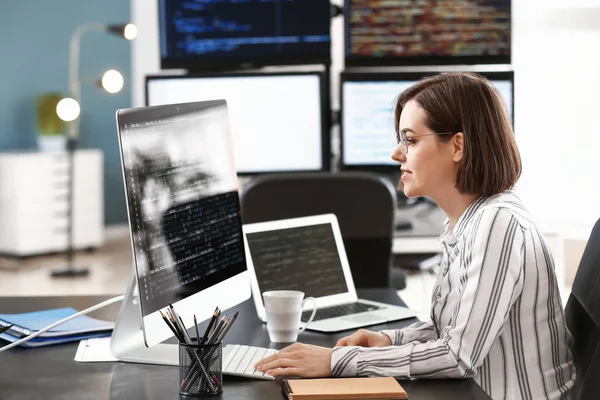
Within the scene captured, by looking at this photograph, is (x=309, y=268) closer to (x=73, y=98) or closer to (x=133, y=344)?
(x=133, y=344)

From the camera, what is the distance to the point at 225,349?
1.46m

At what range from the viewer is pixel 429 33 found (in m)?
3.52

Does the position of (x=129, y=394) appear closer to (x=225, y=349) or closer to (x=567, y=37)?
(x=225, y=349)

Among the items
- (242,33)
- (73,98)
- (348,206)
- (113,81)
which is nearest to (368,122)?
(242,33)

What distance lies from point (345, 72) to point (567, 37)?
6.00ft

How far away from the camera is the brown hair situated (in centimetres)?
144

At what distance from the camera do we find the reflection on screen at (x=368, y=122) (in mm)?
3395

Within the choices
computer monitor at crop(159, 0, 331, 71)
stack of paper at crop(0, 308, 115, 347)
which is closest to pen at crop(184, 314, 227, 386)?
stack of paper at crop(0, 308, 115, 347)

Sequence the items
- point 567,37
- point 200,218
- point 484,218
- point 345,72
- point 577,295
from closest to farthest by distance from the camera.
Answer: point 484,218, point 200,218, point 577,295, point 345,72, point 567,37

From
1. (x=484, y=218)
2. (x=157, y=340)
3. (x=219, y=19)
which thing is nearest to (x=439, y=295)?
(x=484, y=218)

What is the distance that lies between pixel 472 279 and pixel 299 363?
277mm

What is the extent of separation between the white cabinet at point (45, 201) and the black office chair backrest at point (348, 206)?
4063mm

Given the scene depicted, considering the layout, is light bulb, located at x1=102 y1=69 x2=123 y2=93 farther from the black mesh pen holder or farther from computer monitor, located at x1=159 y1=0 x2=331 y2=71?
the black mesh pen holder

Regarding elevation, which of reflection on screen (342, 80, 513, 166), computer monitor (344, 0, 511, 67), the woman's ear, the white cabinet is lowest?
the white cabinet
